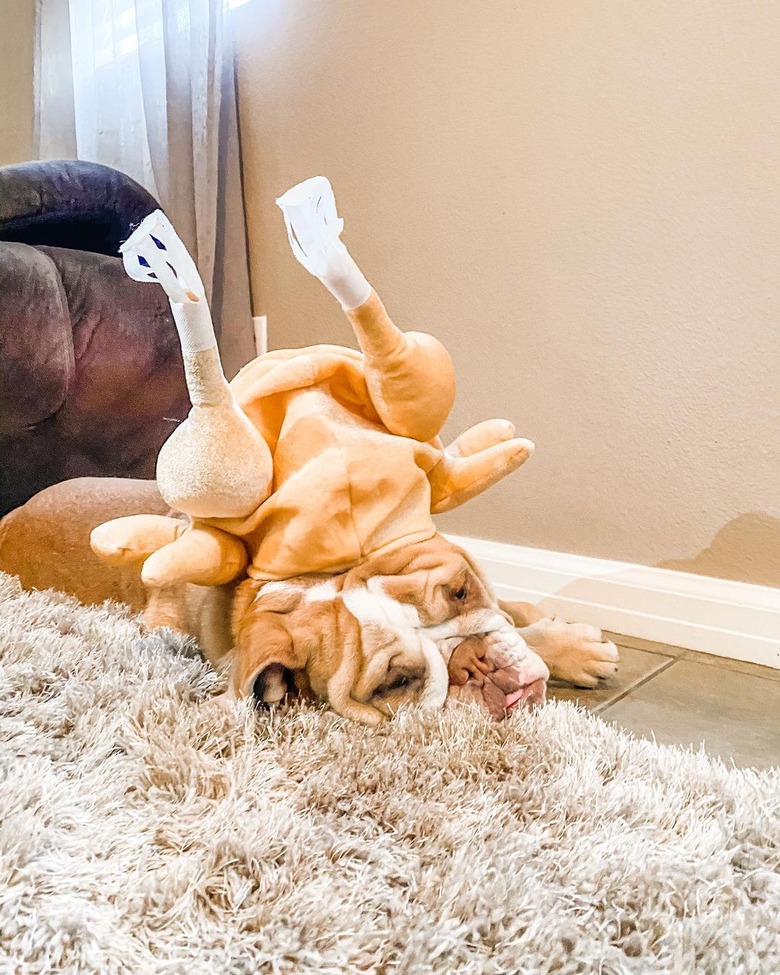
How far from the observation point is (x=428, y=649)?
0.83m

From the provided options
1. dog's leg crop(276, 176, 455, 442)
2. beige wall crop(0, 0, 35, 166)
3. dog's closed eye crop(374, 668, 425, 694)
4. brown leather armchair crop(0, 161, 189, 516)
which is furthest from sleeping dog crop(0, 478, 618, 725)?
beige wall crop(0, 0, 35, 166)

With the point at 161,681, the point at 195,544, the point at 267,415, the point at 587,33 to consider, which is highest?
the point at 587,33

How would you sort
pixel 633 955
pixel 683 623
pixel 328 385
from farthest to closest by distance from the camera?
1. pixel 683 623
2. pixel 328 385
3. pixel 633 955

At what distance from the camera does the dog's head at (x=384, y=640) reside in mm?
794

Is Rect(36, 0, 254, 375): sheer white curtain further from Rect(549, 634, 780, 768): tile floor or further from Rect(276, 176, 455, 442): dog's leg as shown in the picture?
Rect(549, 634, 780, 768): tile floor

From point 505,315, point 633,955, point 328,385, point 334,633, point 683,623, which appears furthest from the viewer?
point 505,315

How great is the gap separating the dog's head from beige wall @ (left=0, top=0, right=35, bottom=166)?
6.62 feet

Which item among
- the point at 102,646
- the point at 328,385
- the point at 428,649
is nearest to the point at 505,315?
the point at 328,385

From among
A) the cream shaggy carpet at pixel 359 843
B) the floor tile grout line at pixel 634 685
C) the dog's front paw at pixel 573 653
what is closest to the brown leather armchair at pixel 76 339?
the cream shaggy carpet at pixel 359 843

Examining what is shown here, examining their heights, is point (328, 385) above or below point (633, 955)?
above

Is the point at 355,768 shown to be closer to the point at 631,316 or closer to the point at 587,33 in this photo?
the point at 631,316

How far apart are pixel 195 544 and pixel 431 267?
876 mm

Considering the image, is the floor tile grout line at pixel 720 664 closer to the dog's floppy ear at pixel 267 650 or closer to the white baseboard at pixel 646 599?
the white baseboard at pixel 646 599

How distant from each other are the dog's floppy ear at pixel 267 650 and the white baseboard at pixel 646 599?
483 millimetres
